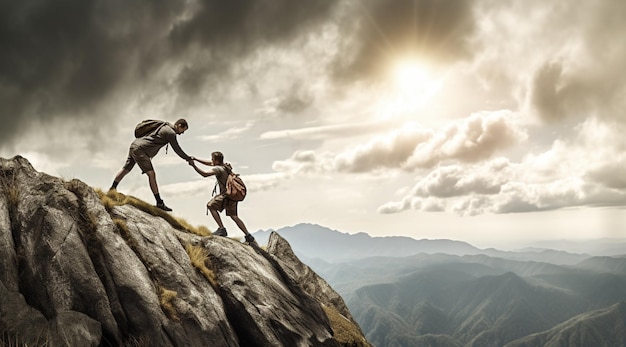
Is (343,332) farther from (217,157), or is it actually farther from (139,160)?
(139,160)

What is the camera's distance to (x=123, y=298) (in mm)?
11164

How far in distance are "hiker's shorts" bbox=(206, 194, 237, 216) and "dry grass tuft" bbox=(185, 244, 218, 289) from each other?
2.68 meters

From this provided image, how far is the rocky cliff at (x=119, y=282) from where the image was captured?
32.9 feet

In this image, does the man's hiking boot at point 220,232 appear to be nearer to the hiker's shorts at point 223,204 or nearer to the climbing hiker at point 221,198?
the climbing hiker at point 221,198

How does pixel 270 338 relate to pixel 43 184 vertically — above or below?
below

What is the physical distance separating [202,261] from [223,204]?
13.0 feet

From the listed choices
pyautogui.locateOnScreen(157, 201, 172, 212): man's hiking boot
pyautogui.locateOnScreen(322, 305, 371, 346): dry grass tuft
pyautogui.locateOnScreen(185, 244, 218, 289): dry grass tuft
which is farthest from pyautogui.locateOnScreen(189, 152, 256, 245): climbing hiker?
pyautogui.locateOnScreen(322, 305, 371, 346): dry grass tuft

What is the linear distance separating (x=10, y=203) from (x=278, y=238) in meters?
14.4

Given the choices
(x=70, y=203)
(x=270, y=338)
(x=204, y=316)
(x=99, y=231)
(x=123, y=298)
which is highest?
(x=70, y=203)

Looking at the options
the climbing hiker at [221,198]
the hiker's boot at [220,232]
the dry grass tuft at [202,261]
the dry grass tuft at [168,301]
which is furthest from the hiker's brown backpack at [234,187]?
the dry grass tuft at [168,301]

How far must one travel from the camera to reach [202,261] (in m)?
14.7

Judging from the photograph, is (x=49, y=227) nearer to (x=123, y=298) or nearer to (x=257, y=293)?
(x=123, y=298)

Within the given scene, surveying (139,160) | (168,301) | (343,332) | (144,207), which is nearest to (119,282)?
(168,301)

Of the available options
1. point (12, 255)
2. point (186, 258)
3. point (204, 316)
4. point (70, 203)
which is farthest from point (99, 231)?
point (204, 316)
